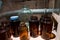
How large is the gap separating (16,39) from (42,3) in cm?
46

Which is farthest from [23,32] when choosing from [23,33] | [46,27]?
[46,27]

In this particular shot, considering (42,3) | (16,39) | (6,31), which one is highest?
(42,3)

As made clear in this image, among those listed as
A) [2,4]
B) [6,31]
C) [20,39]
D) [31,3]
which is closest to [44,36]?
[20,39]

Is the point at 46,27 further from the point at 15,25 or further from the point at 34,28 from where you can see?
the point at 15,25

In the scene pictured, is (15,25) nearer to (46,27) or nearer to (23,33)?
(23,33)

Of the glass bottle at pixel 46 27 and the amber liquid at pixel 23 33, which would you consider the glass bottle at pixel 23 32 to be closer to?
the amber liquid at pixel 23 33

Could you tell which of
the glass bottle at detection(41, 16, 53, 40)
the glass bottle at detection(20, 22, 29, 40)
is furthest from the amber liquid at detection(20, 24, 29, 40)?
the glass bottle at detection(41, 16, 53, 40)

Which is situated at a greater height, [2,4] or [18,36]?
[2,4]

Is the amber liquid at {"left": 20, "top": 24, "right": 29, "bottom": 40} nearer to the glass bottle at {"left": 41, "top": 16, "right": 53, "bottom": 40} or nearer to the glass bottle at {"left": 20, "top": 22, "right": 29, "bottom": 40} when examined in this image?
the glass bottle at {"left": 20, "top": 22, "right": 29, "bottom": 40}

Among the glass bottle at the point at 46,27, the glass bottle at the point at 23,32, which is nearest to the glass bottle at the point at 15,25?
the glass bottle at the point at 23,32

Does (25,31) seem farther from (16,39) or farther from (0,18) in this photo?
(0,18)

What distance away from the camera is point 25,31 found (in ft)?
2.40

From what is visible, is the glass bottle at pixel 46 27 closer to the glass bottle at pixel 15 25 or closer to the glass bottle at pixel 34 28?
the glass bottle at pixel 34 28

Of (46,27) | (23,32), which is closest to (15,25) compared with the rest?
(23,32)
